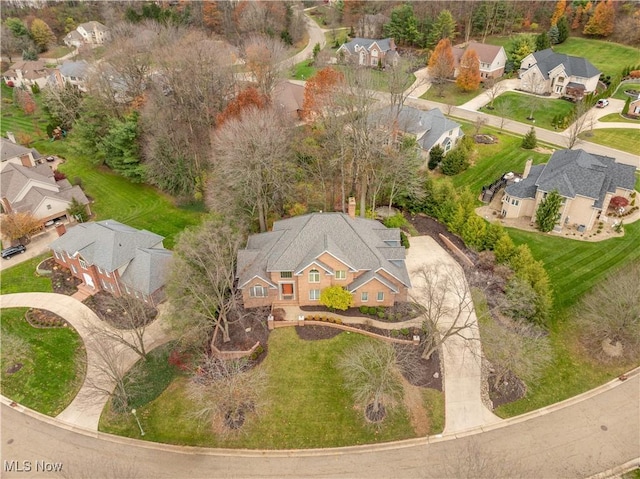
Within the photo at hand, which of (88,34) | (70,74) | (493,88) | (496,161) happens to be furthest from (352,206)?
(88,34)

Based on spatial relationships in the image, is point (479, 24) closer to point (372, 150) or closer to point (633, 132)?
point (633, 132)

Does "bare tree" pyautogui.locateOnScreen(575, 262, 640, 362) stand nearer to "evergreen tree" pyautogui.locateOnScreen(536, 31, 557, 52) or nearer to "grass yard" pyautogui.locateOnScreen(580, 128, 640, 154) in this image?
"grass yard" pyautogui.locateOnScreen(580, 128, 640, 154)

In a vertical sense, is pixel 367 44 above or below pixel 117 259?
above

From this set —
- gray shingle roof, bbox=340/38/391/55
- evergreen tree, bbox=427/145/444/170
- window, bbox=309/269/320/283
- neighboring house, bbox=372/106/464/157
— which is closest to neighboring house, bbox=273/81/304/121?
neighboring house, bbox=372/106/464/157

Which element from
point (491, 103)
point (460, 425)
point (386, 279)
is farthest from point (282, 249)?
point (491, 103)

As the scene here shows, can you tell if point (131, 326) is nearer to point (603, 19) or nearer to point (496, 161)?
point (496, 161)
